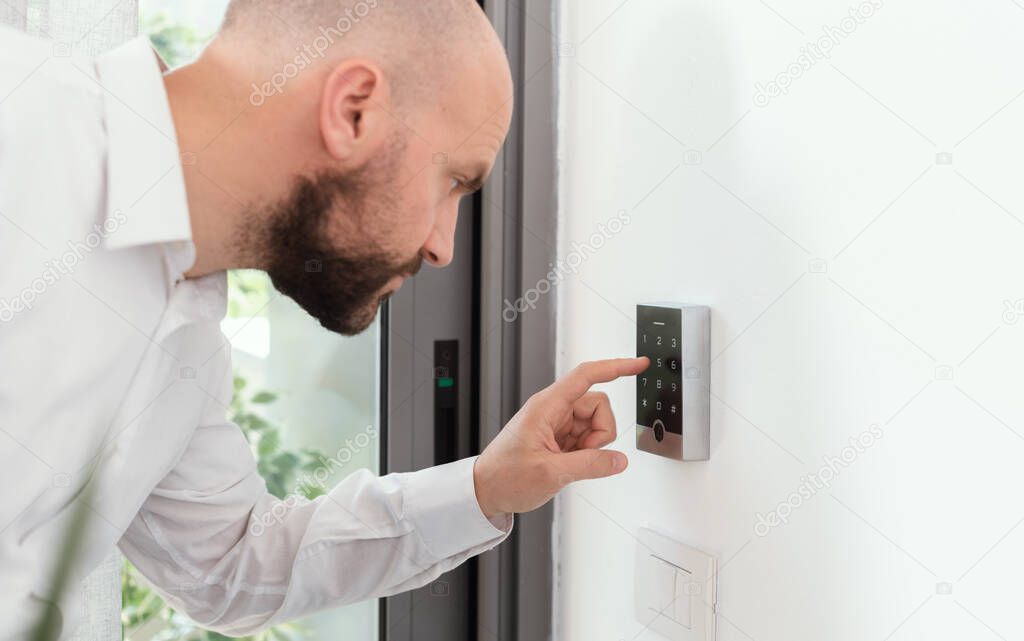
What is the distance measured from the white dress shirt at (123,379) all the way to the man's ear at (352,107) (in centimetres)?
13

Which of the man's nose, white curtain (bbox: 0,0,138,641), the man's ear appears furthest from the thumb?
white curtain (bbox: 0,0,138,641)

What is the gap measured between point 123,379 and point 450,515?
334 millimetres

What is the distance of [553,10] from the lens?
3.37ft

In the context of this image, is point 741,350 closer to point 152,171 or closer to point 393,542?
point 393,542

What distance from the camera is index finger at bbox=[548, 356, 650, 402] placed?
32.8 inches

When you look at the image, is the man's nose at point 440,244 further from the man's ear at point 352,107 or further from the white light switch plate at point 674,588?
the white light switch plate at point 674,588

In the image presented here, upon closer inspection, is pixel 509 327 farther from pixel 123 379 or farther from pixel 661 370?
pixel 123 379

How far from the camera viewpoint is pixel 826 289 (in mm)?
688

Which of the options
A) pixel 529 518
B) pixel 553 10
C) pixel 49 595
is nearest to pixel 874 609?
pixel 529 518

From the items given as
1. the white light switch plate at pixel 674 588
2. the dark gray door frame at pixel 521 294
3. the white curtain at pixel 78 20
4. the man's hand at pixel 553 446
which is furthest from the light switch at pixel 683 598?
the white curtain at pixel 78 20

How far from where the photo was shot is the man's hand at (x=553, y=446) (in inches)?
32.2

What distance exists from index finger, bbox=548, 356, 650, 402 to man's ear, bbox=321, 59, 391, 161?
0.94 feet

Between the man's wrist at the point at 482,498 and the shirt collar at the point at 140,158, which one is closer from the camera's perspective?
the shirt collar at the point at 140,158

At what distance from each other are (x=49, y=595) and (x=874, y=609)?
0.60 metres
